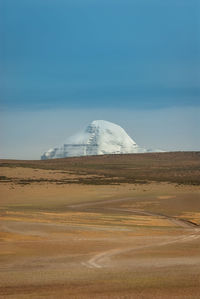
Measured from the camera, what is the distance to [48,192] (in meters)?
71.5

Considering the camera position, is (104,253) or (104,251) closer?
(104,253)

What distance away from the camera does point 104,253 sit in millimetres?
26438

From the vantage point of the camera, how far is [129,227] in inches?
1423

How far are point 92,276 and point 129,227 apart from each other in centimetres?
1541

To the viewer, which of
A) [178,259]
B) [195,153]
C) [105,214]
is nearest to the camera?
[178,259]

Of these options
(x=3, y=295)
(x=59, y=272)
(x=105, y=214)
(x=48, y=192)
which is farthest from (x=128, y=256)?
(x=48, y=192)

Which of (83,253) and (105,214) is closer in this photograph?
(83,253)

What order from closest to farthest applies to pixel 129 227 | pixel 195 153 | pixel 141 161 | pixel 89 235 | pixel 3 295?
pixel 3 295 → pixel 89 235 → pixel 129 227 → pixel 141 161 → pixel 195 153

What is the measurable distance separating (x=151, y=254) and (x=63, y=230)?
347 inches

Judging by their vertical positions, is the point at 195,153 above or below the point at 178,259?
above

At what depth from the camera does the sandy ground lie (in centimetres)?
1902

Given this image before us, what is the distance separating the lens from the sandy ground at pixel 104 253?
749 inches

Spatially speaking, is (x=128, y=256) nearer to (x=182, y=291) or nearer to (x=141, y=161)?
(x=182, y=291)

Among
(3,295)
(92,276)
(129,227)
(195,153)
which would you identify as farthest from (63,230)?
(195,153)
